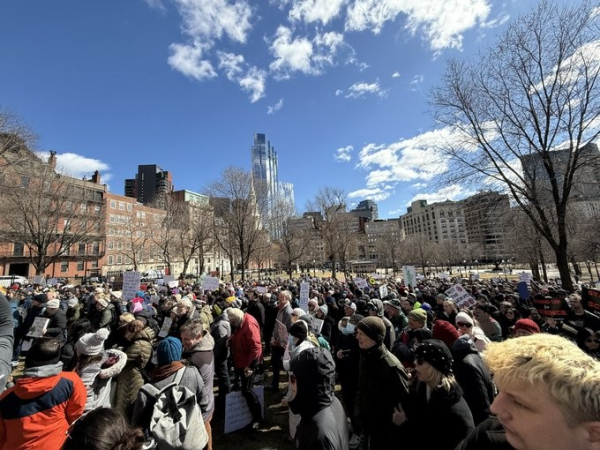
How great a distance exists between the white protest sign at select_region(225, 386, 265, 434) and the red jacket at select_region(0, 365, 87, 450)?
8.89 ft

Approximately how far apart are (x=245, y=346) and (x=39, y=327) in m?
5.06

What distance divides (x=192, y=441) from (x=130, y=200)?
72.3 meters

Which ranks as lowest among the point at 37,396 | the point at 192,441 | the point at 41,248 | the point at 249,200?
the point at 192,441

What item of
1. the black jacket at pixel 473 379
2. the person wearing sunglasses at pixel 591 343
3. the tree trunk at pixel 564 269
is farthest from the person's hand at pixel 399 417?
the tree trunk at pixel 564 269

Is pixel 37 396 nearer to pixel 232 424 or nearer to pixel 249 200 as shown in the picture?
pixel 232 424

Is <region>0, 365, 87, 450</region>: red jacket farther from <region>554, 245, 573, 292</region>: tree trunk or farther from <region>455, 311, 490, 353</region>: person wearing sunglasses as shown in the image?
<region>554, 245, 573, 292</region>: tree trunk

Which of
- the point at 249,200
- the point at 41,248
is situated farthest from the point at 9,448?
the point at 41,248

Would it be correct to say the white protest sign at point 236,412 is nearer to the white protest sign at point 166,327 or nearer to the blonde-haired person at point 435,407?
the white protest sign at point 166,327

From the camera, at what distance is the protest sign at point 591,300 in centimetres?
652

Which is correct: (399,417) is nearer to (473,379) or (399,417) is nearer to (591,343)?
(473,379)

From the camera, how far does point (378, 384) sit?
3059 mm

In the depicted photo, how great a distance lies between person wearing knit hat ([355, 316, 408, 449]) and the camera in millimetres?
2936

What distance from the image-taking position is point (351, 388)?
485 centimetres

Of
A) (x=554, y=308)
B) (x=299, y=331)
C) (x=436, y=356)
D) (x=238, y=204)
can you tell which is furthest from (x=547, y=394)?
(x=238, y=204)
